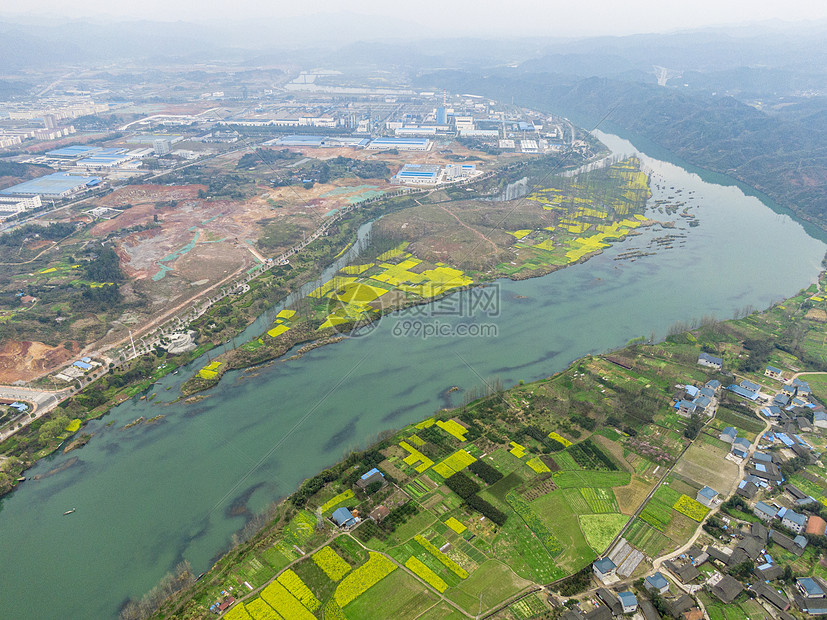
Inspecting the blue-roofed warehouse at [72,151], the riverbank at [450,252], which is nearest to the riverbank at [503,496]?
the riverbank at [450,252]

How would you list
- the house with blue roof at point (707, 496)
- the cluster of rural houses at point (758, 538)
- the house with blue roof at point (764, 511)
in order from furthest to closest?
the house with blue roof at point (707, 496), the house with blue roof at point (764, 511), the cluster of rural houses at point (758, 538)

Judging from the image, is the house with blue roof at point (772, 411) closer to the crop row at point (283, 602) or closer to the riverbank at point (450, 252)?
the riverbank at point (450, 252)

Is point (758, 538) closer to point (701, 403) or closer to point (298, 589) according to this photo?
point (701, 403)

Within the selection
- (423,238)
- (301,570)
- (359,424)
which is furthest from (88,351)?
(423,238)

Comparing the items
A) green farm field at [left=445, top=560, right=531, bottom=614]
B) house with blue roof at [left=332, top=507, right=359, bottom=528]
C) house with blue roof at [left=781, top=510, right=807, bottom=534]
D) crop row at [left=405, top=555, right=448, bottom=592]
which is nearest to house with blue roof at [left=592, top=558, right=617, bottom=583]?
green farm field at [left=445, top=560, right=531, bottom=614]

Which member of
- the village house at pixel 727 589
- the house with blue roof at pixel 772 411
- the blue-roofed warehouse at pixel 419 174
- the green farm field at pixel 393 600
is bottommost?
the green farm field at pixel 393 600

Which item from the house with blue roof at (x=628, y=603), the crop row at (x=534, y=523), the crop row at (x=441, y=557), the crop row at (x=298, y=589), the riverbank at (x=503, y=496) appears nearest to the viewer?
the house with blue roof at (x=628, y=603)

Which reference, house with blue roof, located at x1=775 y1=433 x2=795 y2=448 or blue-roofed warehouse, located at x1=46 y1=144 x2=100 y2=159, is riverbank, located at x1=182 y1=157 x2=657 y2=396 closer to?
house with blue roof, located at x1=775 y1=433 x2=795 y2=448
